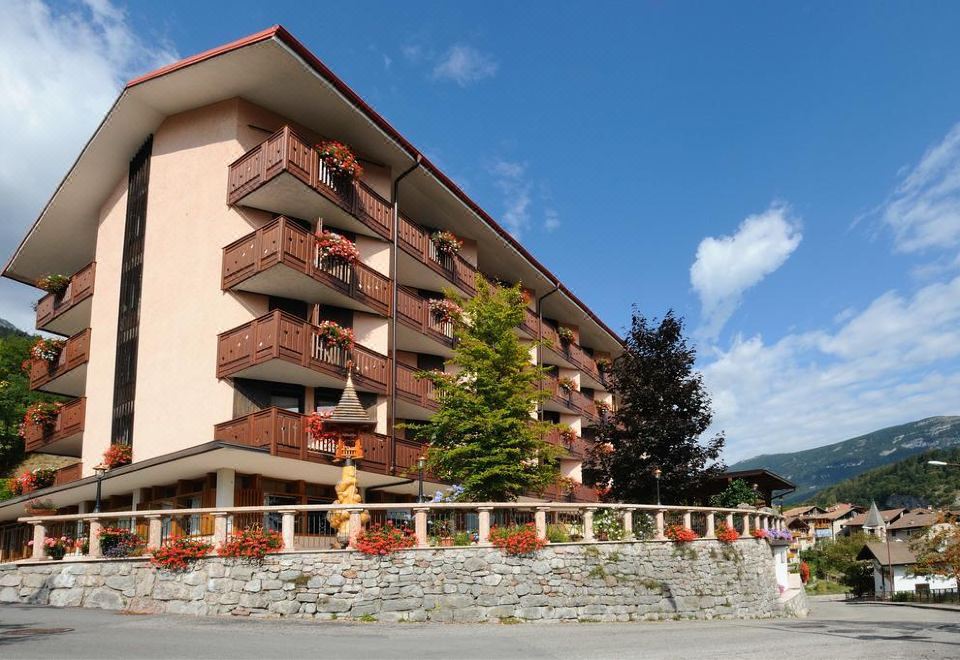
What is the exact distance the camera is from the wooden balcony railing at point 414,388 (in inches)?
1068

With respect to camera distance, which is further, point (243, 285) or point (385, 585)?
point (243, 285)

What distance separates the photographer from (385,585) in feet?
56.8

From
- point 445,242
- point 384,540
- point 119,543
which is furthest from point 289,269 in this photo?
point 445,242

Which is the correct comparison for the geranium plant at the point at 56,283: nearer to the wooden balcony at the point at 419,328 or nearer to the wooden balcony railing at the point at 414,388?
the wooden balcony at the point at 419,328

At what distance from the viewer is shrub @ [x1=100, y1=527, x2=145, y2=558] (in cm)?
1808

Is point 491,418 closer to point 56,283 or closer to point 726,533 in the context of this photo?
point 726,533

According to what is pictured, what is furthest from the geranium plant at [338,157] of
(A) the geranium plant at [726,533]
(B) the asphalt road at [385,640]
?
(A) the geranium plant at [726,533]

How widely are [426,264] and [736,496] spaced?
727 inches

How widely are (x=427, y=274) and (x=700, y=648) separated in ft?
59.8

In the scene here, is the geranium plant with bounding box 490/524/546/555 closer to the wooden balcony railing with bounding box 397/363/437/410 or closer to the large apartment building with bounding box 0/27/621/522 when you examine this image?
the large apartment building with bounding box 0/27/621/522

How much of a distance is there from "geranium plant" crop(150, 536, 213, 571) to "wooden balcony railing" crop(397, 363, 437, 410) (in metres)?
10.3

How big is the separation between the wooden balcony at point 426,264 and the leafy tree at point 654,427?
27.0 ft

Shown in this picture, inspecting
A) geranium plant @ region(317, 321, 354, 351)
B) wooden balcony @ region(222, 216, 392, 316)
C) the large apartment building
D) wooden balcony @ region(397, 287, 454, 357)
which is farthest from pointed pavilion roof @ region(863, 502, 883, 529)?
geranium plant @ region(317, 321, 354, 351)

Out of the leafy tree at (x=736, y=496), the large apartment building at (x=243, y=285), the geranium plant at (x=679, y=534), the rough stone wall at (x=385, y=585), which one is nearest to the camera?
the rough stone wall at (x=385, y=585)
